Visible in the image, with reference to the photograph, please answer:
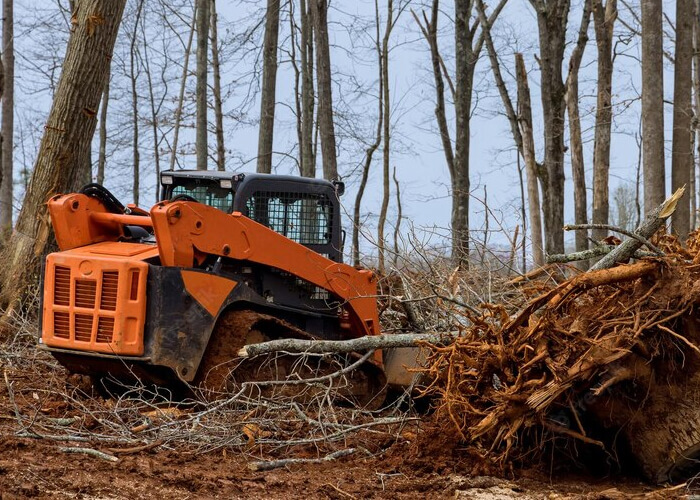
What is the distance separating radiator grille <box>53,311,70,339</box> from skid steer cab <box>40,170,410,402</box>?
0.03ft

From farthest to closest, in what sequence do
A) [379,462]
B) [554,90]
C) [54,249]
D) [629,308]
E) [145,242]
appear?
1. [554,90]
2. [54,249]
3. [145,242]
4. [379,462]
5. [629,308]

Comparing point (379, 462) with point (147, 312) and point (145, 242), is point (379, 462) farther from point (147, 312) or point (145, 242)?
point (145, 242)

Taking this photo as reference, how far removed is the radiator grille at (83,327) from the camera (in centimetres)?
750

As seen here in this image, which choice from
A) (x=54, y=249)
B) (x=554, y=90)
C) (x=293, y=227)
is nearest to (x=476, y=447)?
(x=293, y=227)

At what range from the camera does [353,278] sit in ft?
29.3

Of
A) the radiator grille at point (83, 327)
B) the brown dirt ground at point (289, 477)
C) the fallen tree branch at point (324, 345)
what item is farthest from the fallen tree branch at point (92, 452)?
the fallen tree branch at point (324, 345)

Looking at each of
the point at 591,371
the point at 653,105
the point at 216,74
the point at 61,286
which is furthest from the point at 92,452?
the point at 216,74

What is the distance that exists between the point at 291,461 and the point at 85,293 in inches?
91.8

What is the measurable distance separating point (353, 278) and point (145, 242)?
1.98 m

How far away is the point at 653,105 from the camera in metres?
12.7

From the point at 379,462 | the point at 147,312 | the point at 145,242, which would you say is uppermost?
the point at 145,242

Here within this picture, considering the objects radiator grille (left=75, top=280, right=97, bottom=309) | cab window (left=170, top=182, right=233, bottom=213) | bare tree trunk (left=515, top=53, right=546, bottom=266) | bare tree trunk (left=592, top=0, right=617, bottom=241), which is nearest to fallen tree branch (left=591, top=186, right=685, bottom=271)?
cab window (left=170, top=182, right=233, bottom=213)

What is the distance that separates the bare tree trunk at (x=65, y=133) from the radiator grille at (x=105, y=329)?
4.21 metres

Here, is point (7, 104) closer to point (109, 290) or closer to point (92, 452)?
point (109, 290)
